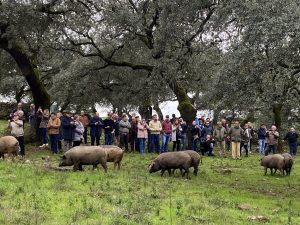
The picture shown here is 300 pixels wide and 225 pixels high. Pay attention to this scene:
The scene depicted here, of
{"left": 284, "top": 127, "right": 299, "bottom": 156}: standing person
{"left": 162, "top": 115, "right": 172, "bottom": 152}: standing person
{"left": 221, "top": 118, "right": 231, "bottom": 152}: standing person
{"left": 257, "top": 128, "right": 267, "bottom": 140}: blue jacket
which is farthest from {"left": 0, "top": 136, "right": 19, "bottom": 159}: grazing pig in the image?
{"left": 284, "top": 127, "right": 299, "bottom": 156}: standing person

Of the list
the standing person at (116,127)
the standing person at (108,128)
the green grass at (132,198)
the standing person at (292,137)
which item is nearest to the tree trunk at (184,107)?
the standing person at (116,127)

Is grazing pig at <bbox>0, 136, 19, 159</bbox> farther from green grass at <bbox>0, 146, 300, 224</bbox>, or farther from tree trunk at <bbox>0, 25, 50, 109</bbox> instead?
tree trunk at <bbox>0, 25, 50, 109</bbox>

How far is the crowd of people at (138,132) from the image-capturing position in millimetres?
24859

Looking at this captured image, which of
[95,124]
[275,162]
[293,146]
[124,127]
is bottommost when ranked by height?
[275,162]

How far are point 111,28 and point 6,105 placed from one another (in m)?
25.2

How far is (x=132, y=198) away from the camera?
1370cm

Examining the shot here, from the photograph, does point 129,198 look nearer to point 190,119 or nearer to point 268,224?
point 268,224

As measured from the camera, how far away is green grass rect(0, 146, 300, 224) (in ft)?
38.5

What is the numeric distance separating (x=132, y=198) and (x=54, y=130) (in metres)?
11.7

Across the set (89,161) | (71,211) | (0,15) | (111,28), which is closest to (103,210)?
(71,211)

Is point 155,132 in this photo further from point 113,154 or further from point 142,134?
point 113,154

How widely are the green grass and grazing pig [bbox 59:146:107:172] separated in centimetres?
65

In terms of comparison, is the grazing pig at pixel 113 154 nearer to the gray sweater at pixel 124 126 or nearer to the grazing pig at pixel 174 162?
the grazing pig at pixel 174 162

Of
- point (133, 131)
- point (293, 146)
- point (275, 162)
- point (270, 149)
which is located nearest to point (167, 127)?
point (133, 131)
